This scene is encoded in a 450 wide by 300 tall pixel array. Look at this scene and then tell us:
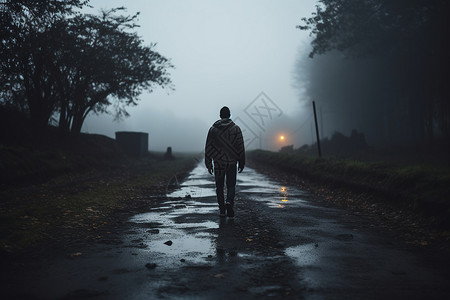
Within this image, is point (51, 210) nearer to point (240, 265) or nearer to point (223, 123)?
point (223, 123)

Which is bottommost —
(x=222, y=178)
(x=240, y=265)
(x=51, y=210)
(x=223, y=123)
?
(x=240, y=265)

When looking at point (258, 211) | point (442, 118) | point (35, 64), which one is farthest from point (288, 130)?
point (258, 211)

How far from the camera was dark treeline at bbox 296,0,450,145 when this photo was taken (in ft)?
76.8

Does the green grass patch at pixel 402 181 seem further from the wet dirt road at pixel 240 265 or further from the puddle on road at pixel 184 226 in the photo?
the puddle on road at pixel 184 226

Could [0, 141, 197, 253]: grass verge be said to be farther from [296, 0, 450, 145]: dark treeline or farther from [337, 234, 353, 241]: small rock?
[296, 0, 450, 145]: dark treeline

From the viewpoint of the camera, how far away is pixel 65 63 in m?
22.6

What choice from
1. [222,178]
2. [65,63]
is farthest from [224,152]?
[65,63]

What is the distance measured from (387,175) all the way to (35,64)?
19456 millimetres

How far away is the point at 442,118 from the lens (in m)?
26.9

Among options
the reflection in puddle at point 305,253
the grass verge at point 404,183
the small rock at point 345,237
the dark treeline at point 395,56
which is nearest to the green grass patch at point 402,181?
the grass verge at point 404,183

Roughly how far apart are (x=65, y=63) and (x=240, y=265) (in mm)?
22152

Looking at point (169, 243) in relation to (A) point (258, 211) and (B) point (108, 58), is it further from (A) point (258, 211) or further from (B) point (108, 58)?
(B) point (108, 58)

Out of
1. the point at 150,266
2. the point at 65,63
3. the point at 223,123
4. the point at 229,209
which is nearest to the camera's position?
the point at 150,266

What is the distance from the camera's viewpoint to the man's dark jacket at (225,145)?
769cm
